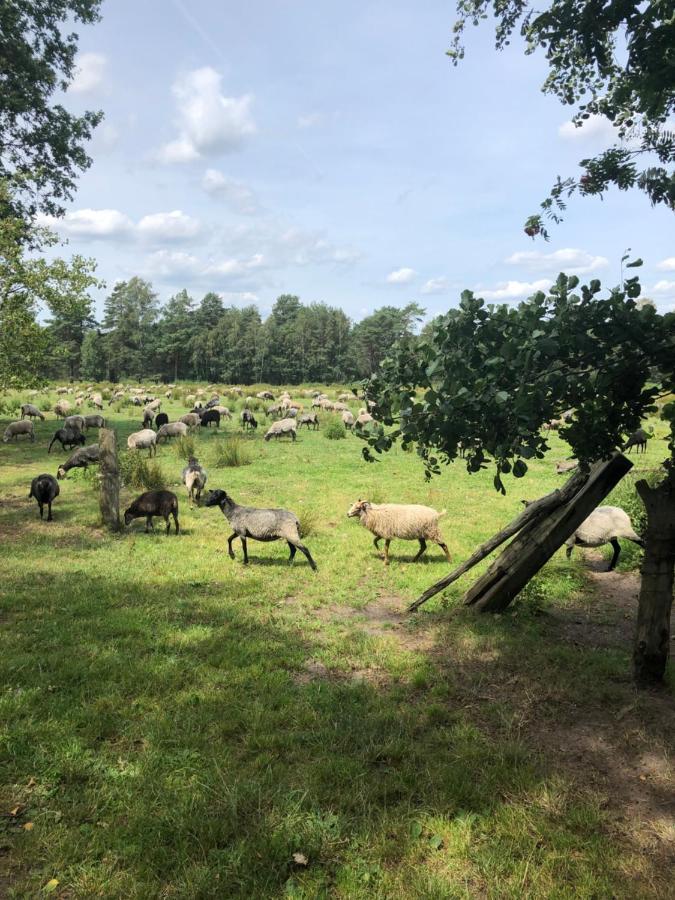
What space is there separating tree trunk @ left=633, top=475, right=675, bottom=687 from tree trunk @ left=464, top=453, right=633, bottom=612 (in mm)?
1069

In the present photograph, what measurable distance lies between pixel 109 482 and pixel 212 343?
76.0 metres

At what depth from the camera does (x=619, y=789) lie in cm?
398

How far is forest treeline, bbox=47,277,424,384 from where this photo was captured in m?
83.4

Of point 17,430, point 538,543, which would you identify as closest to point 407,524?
point 538,543

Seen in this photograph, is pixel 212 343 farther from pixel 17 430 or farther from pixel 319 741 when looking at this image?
pixel 319 741

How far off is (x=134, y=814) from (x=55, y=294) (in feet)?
42.7

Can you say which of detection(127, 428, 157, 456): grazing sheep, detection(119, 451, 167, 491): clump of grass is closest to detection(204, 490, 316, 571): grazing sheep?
detection(119, 451, 167, 491): clump of grass

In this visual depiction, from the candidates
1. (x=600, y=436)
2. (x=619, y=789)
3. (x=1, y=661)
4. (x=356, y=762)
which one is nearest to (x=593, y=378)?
(x=600, y=436)

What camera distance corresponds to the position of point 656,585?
5078 millimetres

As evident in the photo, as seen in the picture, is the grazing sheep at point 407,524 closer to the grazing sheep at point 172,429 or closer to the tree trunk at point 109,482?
the tree trunk at point 109,482

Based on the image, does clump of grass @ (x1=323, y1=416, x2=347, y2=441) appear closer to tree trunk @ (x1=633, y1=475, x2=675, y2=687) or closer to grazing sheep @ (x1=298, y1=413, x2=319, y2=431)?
grazing sheep @ (x1=298, y1=413, x2=319, y2=431)

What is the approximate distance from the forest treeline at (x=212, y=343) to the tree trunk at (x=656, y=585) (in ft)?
255

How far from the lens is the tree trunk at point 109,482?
37.8 ft

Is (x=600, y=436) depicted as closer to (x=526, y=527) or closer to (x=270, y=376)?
(x=526, y=527)
